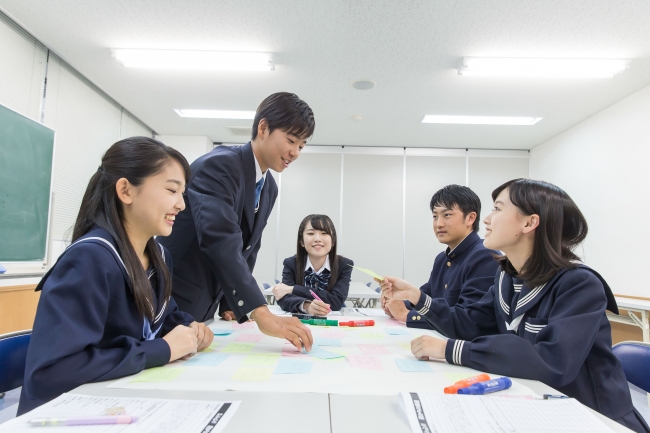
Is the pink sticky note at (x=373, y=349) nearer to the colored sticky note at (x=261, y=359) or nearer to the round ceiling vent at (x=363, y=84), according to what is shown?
the colored sticky note at (x=261, y=359)

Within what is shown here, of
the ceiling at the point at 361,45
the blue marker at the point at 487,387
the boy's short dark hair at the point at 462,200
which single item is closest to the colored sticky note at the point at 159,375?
the blue marker at the point at 487,387

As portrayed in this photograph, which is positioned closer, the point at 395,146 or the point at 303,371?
the point at 303,371

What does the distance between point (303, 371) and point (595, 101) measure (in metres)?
4.86

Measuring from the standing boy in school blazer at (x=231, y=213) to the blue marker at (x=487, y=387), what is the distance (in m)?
0.60

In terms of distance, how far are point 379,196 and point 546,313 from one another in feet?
17.7

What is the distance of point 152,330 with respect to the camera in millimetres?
1075

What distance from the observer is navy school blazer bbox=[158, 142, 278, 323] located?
46.4 inches

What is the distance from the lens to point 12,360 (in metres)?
0.99

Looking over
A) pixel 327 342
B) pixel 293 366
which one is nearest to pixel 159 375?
pixel 293 366

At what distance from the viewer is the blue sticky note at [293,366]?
89 cm

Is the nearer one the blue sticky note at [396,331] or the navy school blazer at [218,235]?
the navy school blazer at [218,235]

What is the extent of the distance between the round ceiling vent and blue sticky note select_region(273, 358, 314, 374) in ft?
11.5

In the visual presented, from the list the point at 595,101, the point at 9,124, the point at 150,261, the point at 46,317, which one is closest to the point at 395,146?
the point at 595,101

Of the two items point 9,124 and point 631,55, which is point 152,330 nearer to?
point 9,124
